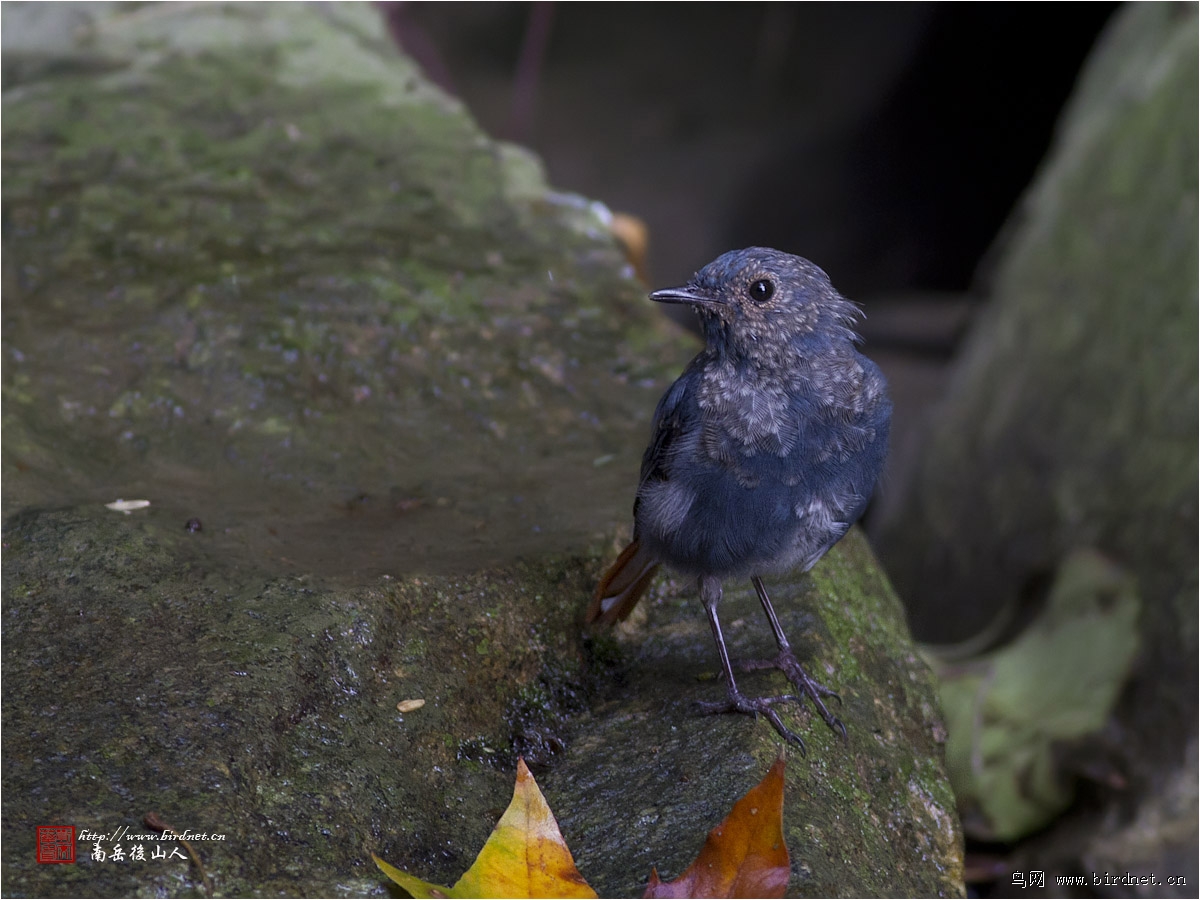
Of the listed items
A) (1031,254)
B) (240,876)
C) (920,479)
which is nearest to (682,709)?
(240,876)

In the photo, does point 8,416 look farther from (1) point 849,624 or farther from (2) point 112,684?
(1) point 849,624

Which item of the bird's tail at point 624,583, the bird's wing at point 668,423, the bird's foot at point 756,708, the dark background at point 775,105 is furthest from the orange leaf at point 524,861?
the dark background at point 775,105

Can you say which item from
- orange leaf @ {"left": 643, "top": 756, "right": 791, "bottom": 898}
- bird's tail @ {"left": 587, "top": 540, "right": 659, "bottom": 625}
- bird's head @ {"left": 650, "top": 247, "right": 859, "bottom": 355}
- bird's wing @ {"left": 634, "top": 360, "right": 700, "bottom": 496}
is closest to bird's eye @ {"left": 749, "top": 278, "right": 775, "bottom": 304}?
bird's head @ {"left": 650, "top": 247, "right": 859, "bottom": 355}

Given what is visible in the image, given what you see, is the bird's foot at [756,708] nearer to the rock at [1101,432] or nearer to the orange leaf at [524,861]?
the orange leaf at [524,861]

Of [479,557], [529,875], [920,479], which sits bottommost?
[920,479]

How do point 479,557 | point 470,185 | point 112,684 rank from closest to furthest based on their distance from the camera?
point 112,684 < point 479,557 < point 470,185

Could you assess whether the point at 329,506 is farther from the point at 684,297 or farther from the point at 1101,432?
the point at 1101,432

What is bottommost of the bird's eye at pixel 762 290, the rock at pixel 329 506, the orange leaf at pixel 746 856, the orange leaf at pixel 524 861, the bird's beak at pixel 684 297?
the rock at pixel 329 506
